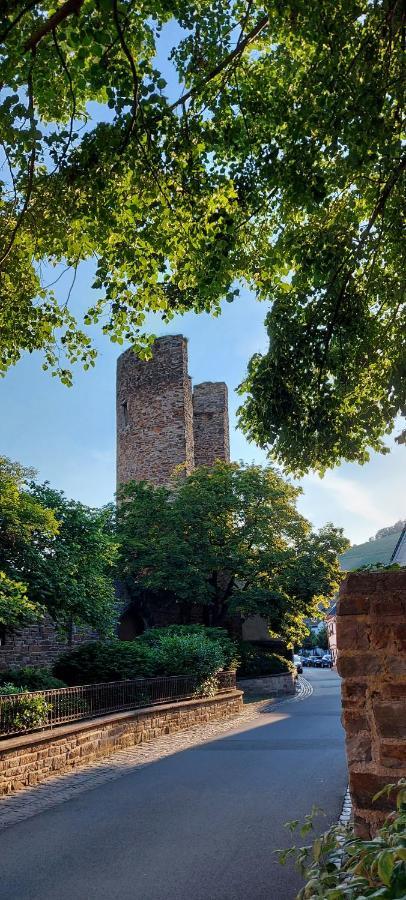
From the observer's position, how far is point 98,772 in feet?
34.7

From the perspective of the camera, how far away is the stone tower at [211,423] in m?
38.8

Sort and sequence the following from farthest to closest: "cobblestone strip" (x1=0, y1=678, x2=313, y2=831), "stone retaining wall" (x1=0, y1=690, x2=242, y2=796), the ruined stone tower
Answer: the ruined stone tower < "stone retaining wall" (x1=0, y1=690, x2=242, y2=796) < "cobblestone strip" (x1=0, y1=678, x2=313, y2=831)

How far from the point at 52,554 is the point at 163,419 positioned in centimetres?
1851

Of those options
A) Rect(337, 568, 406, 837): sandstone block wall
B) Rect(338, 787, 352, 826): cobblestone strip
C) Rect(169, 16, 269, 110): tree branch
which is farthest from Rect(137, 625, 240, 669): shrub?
Rect(337, 568, 406, 837): sandstone block wall

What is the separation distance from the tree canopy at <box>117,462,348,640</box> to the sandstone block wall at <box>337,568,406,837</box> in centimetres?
2332

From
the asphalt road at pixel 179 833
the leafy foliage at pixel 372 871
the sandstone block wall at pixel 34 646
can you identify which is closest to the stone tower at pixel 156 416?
the sandstone block wall at pixel 34 646

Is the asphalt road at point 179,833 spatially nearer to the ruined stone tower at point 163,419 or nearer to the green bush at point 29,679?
the green bush at point 29,679

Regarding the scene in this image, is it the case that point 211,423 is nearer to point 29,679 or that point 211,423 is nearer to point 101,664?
point 101,664

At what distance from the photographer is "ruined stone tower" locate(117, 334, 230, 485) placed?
3469cm

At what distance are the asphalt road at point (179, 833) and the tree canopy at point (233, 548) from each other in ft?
51.3

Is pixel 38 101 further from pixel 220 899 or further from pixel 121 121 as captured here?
pixel 220 899

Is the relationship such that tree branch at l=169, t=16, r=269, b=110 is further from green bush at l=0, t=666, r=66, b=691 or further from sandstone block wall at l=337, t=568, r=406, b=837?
green bush at l=0, t=666, r=66, b=691

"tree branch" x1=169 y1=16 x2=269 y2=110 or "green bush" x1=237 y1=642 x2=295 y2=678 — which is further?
"green bush" x1=237 y1=642 x2=295 y2=678

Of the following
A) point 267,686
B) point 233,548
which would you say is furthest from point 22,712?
point 267,686
